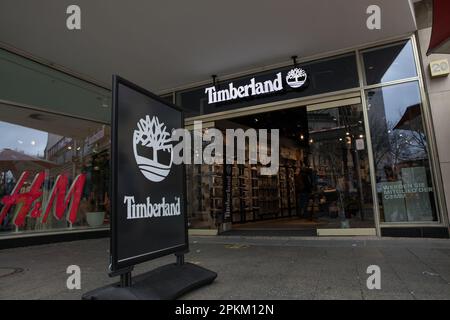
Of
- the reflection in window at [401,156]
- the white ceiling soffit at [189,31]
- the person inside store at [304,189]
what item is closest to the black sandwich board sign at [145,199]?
the white ceiling soffit at [189,31]

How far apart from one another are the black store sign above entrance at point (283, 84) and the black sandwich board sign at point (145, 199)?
391 cm

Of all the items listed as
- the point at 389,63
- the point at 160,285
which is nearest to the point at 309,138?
the point at 389,63

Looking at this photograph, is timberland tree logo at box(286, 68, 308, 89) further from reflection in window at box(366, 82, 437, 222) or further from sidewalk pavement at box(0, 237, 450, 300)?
sidewalk pavement at box(0, 237, 450, 300)

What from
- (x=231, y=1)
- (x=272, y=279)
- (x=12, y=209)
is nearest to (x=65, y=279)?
(x=272, y=279)

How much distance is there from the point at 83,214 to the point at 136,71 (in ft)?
11.6

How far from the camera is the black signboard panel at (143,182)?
244cm

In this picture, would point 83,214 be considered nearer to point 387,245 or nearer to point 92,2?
point 92,2

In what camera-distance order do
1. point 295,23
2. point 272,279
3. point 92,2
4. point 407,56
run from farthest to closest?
point 407,56 → point 295,23 → point 92,2 → point 272,279

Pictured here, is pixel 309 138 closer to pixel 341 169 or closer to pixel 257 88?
pixel 341 169

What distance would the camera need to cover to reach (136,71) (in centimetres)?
707

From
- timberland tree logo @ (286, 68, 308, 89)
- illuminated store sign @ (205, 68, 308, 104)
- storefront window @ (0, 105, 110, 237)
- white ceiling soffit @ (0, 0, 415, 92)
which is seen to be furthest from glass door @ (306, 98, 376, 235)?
storefront window @ (0, 105, 110, 237)

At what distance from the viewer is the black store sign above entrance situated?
6.37m

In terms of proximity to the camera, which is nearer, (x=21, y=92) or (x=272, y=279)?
(x=272, y=279)

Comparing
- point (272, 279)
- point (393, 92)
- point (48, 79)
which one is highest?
point (48, 79)
